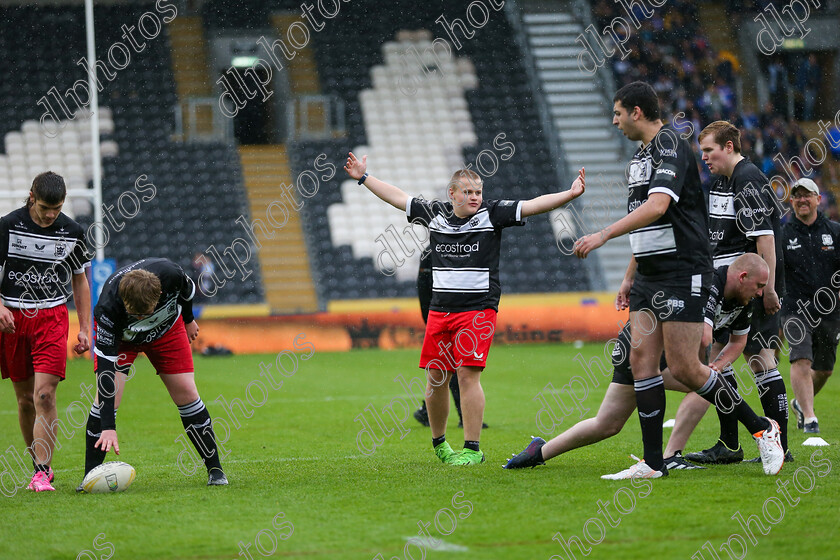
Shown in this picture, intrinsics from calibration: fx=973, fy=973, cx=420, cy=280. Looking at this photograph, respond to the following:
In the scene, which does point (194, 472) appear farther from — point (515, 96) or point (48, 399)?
point (515, 96)

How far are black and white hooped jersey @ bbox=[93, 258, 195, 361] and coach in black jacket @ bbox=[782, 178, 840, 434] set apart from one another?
17.0 ft

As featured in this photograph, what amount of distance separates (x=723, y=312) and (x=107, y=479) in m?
3.99

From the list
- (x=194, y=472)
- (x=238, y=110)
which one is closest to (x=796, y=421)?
(x=194, y=472)

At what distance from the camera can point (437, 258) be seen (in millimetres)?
6836

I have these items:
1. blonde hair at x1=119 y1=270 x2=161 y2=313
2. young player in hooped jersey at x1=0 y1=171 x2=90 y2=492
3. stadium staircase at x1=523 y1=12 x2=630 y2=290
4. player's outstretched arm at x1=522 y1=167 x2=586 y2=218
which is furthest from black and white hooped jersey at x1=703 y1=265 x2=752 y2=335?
stadium staircase at x1=523 y1=12 x2=630 y2=290

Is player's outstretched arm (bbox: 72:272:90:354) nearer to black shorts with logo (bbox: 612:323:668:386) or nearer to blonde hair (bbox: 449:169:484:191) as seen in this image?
blonde hair (bbox: 449:169:484:191)

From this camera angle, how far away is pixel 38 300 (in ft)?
21.1

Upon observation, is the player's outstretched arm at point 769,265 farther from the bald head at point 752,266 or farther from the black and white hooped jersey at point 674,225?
the black and white hooped jersey at point 674,225

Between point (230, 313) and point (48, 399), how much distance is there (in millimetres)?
12430

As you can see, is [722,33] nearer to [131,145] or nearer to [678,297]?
[131,145]

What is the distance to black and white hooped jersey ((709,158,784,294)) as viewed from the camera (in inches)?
244

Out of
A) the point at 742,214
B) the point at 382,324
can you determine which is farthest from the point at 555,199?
the point at 382,324

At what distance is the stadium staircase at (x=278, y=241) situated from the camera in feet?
72.1

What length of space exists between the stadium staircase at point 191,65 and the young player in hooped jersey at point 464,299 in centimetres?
1813
